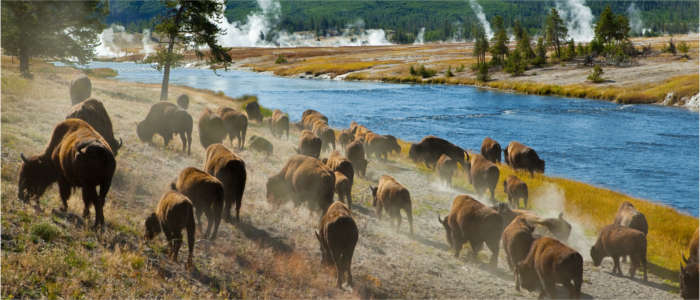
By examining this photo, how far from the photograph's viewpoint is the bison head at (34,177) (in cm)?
820

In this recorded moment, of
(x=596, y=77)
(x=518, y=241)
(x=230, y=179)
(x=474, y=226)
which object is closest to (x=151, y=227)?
(x=230, y=179)

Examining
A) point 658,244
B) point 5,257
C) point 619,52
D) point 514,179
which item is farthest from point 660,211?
point 619,52

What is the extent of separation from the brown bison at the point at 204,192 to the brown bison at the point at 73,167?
121 centimetres

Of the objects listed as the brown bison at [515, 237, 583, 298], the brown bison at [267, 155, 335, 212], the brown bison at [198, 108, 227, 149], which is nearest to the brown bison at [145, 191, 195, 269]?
the brown bison at [267, 155, 335, 212]

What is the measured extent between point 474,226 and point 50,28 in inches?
1165

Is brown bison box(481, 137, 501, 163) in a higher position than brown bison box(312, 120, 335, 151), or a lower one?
lower

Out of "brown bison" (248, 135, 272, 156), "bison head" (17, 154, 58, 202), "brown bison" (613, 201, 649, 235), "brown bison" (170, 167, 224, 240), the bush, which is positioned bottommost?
"brown bison" (613, 201, 649, 235)

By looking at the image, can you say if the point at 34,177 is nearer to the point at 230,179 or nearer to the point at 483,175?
the point at 230,179

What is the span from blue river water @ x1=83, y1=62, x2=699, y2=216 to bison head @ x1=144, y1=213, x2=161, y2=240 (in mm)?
19417

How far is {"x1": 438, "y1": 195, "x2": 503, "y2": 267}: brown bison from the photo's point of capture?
10.4 metres

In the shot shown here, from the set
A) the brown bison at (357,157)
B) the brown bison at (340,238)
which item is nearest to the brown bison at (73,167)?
the brown bison at (340,238)

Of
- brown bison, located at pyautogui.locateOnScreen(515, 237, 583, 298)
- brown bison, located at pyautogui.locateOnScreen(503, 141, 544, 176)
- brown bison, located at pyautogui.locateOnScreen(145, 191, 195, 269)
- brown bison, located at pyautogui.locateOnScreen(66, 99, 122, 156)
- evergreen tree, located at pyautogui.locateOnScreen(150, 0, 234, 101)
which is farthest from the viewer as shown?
evergreen tree, located at pyautogui.locateOnScreen(150, 0, 234, 101)

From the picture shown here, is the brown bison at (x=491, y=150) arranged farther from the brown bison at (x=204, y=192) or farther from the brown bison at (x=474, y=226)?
the brown bison at (x=204, y=192)

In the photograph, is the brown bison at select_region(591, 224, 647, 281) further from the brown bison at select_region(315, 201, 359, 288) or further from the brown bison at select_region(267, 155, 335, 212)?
the brown bison at select_region(267, 155, 335, 212)
